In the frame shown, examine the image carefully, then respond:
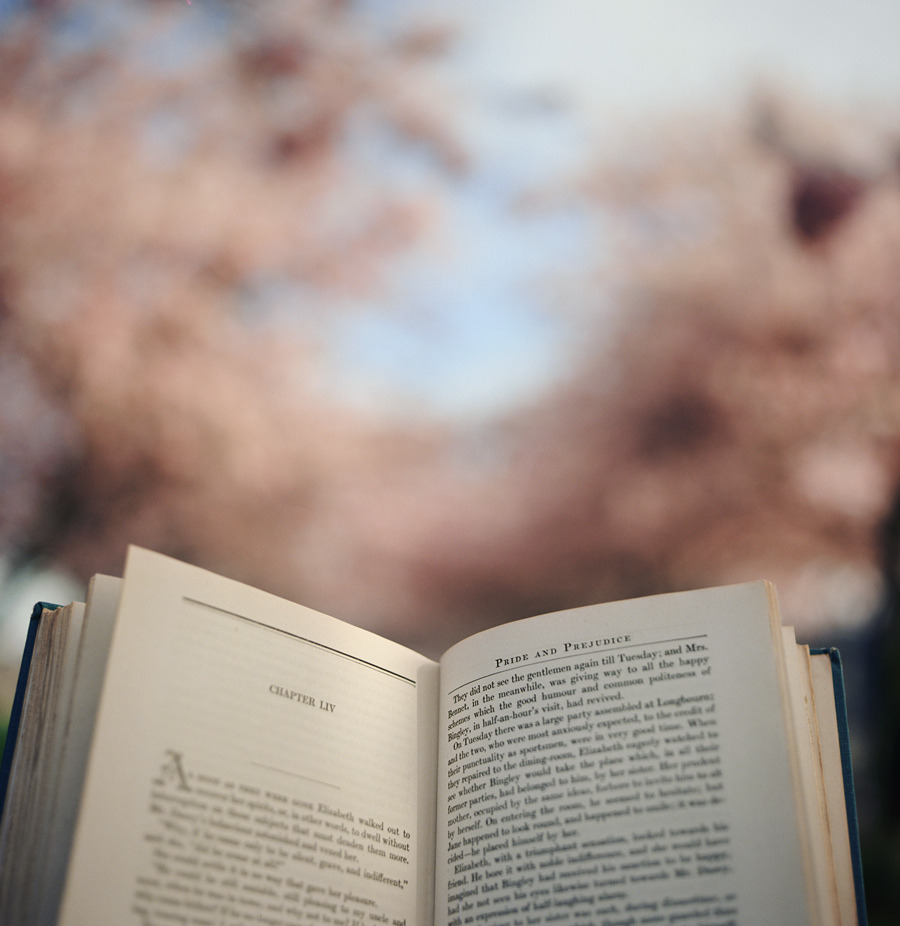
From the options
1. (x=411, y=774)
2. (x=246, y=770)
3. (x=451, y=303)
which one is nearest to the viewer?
(x=246, y=770)

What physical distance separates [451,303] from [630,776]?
165 cm

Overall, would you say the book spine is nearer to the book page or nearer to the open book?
the open book

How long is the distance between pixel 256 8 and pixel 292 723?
2030mm

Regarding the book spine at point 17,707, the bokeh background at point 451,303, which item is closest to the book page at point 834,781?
the book spine at point 17,707

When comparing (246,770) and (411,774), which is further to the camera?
(411,774)

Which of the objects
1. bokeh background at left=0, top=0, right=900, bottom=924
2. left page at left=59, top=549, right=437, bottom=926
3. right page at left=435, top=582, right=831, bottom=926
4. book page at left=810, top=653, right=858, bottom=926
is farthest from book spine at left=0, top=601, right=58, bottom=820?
bokeh background at left=0, top=0, right=900, bottom=924

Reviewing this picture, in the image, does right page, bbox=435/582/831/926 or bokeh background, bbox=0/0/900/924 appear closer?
right page, bbox=435/582/831/926

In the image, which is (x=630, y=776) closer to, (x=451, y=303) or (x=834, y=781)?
(x=834, y=781)

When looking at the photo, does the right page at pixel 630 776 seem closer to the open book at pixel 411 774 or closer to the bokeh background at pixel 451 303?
the open book at pixel 411 774

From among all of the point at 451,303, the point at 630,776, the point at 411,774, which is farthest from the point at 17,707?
the point at 451,303

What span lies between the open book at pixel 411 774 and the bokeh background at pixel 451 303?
4.57ft

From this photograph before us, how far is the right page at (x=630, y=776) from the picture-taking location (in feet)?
2.28

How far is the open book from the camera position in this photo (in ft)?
2.21

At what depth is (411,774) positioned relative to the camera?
0.86 metres
